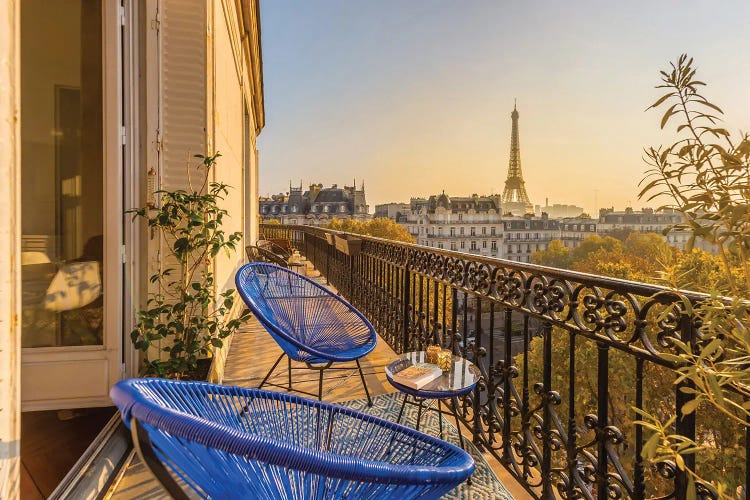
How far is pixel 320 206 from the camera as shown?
63656 millimetres

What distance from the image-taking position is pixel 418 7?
15656 millimetres

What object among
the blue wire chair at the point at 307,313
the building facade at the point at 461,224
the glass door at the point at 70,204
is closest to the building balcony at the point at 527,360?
the blue wire chair at the point at 307,313

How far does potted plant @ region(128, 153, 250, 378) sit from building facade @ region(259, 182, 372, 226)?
59366 millimetres

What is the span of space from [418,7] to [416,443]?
57.5ft

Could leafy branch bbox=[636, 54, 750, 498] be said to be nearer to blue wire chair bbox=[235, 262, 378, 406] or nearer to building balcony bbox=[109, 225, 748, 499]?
building balcony bbox=[109, 225, 748, 499]

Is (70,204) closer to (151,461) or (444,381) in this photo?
(151,461)

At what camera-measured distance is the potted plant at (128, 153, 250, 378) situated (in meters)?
2.29

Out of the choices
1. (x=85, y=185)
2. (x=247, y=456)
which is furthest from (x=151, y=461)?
(x=85, y=185)

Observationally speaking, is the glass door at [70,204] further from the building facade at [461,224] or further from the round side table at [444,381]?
the building facade at [461,224]

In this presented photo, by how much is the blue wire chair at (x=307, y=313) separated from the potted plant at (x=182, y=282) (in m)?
0.22

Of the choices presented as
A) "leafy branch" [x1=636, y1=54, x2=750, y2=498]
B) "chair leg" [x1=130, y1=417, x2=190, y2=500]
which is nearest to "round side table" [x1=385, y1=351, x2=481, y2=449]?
"leafy branch" [x1=636, y1=54, x2=750, y2=498]

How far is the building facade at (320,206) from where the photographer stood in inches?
2477

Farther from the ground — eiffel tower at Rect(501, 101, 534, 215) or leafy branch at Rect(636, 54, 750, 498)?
eiffel tower at Rect(501, 101, 534, 215)

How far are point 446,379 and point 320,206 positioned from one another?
62756 mm
